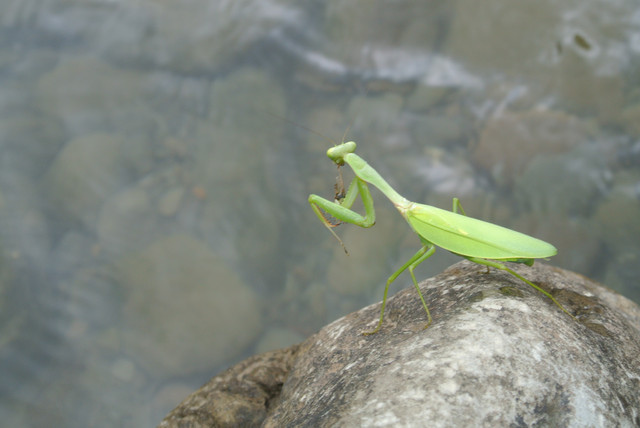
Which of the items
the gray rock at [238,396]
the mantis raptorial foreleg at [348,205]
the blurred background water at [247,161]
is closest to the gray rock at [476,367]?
the gray rock at [238,396]

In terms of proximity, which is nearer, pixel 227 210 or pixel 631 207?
pixel 631 207

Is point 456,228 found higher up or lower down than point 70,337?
lower down

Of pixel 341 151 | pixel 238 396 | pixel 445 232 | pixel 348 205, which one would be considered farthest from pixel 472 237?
pixel 238 396

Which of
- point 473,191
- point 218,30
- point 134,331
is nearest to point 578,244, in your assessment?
point 473,191

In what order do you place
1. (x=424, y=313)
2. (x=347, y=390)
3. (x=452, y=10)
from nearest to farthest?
1. (x=347, y=390)
2. (x=424, y=313)
3. (x=452, y=10)

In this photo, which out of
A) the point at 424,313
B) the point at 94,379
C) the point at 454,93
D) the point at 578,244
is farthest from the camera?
the point at 454,93

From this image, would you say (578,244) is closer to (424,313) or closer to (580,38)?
(580,38)

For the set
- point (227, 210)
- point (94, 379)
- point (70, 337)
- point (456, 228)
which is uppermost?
point (227, 210)
